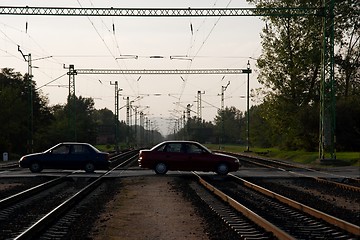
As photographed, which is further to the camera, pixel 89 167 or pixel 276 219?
pixel 89 167

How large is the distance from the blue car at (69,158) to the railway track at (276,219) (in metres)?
12.3

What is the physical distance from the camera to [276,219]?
1465 centimetres

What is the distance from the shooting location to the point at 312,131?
197 ft

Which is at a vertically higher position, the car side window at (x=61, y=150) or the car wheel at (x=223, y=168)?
the car side window at (x=61, y=150)

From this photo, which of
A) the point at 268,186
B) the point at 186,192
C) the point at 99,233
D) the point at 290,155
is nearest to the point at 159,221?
the point at 99,233

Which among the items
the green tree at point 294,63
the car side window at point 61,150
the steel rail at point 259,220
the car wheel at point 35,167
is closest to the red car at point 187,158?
the car side window at point 61,150

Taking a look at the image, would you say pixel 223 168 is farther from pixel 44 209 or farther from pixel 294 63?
pixel 294 63

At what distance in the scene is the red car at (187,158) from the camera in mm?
30766

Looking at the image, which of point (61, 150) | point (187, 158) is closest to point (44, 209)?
point (187, 158)

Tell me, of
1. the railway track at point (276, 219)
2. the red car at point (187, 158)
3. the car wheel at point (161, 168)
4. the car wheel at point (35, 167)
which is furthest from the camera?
the car wheel at point (35, 167)

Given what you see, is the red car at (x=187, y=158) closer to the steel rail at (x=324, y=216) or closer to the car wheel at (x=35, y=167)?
the car wheel at (x=35, y=167)

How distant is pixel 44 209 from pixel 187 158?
14.2 metres

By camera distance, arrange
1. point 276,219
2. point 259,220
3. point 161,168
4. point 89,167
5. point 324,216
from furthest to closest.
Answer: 1. point 89,167
2. point 161,168
3. point 276,219
4. point 324,216
5. point 259,220

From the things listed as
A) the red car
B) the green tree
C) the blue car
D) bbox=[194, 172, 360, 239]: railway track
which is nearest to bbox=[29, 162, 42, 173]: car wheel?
the blue car
